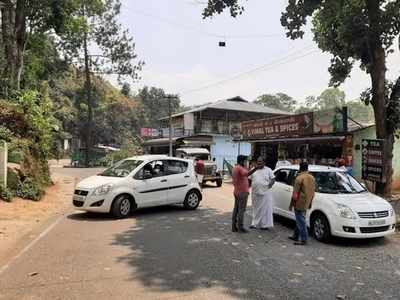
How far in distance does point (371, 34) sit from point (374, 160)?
415cm

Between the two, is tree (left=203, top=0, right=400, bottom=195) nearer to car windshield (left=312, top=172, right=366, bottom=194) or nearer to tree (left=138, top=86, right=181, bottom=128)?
car windshield (left=312, top=172, right=366, bottom=194)

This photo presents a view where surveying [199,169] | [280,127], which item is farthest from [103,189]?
[280,127]

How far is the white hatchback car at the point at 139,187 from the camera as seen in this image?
39.3ft

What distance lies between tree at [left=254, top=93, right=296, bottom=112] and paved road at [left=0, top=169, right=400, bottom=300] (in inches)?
3218

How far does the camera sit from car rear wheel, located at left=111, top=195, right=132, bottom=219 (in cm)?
1201

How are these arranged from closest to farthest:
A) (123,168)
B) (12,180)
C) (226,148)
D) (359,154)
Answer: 1. (123,168)
2. (12,180)
3. (359,154)
4. (226,148)

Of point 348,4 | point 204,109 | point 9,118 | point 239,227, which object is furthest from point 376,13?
point 204,109

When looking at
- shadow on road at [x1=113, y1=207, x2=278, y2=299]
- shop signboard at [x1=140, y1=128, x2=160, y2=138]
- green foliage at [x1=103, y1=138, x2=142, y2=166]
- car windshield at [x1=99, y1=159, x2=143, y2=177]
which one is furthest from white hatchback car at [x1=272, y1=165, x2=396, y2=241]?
shop signboard at [x1=140, y1=128, x2=160, y2=138]

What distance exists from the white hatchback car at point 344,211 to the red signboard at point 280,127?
14.1 metres

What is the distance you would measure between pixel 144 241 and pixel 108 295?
3438mm

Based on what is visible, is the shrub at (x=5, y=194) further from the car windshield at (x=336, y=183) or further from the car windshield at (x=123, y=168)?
the car windshield at (x=336, y=183)

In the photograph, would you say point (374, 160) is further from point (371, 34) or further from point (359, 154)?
point (359, 154)

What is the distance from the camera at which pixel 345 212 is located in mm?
8969

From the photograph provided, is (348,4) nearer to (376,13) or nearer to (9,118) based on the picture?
(376,13)
